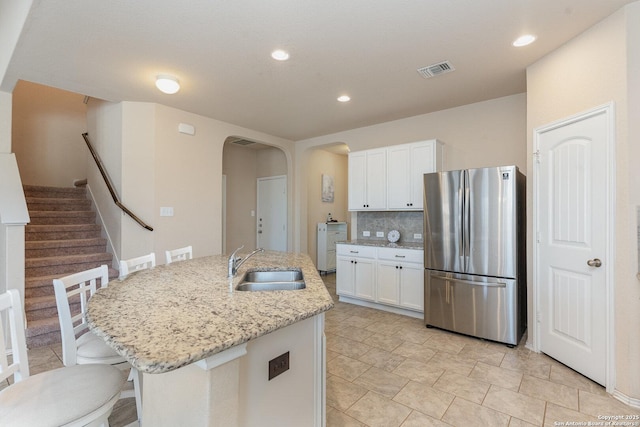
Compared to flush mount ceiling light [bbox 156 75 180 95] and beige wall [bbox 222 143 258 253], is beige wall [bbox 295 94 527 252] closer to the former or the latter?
beige wall [bbox 222 143 258 253]

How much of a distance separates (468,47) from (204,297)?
2724 mm

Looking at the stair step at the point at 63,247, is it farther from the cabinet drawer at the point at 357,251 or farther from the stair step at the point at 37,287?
the cabinet drawer at the point at 357,251

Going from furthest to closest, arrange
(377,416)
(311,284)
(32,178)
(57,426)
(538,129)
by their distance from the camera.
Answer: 1. (32,178)
2. (538,129)
3. (377,416)
4. (311,284)
5. (57,426)

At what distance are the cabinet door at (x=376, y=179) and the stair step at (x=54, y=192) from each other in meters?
4.55

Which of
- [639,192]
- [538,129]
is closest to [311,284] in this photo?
[639,192]

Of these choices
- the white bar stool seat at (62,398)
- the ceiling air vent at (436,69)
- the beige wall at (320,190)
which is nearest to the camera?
the white bar stool seat at (62,398)

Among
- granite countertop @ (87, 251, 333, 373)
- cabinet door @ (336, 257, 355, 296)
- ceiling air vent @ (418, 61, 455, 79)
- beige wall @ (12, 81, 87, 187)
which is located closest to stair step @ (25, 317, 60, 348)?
granite countertop @ (87, 251, 333, 373)

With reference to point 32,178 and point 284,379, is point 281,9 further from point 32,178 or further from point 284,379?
point 32,178

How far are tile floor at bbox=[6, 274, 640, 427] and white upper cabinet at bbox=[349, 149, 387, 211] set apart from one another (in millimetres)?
1848

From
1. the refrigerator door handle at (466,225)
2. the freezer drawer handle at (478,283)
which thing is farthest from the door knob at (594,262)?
the refrigerator door handle at (466,225)

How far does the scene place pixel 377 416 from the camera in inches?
73.9

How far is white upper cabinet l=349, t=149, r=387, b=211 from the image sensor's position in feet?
13.7

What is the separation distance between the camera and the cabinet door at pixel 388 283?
3.74 m

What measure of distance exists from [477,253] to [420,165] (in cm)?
134
